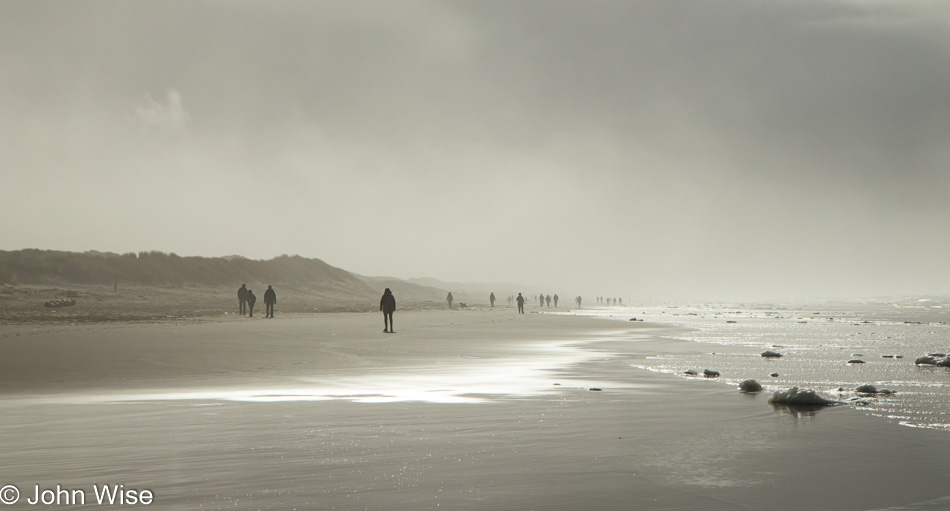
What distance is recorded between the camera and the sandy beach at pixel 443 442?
5117 mm

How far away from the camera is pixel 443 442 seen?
22.9 feet

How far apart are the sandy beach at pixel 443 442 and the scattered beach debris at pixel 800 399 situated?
325mm

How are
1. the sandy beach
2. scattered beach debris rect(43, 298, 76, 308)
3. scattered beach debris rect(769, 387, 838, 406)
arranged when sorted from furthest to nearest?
scattered beach debris rect(43, 298, 76, 308) → scattered beach debris rect(769, 387, 838, 406) → the sandy beach

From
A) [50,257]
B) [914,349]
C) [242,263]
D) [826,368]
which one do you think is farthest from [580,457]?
[242,263]

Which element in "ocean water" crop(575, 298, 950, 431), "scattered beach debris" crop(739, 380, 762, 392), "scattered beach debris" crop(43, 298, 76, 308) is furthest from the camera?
"scattered beach debris" crop(43, 298, 76, 308)

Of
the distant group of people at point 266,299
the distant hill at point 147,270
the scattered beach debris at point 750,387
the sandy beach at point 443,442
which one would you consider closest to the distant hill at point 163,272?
the distant hill at point 147,270

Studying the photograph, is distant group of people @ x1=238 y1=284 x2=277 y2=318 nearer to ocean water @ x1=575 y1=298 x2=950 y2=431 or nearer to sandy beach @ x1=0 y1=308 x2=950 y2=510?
ocean water @ x1=575 y1=298 x2=950 y2=431

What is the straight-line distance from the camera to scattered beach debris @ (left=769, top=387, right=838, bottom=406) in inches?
368

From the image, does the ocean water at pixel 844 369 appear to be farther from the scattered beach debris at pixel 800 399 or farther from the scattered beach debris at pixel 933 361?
the scattered beach debris at pixel 800 399

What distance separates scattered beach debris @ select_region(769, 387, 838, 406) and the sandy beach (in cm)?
32

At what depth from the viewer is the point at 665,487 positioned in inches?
209

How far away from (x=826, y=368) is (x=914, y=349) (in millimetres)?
7411

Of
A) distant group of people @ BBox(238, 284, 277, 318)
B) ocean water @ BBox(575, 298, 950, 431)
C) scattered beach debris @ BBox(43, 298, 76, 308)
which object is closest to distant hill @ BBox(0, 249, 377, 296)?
scattered beach debris @ BBox(43, 298, 76, 308)

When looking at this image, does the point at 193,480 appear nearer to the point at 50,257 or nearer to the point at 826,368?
the point at 826,368
